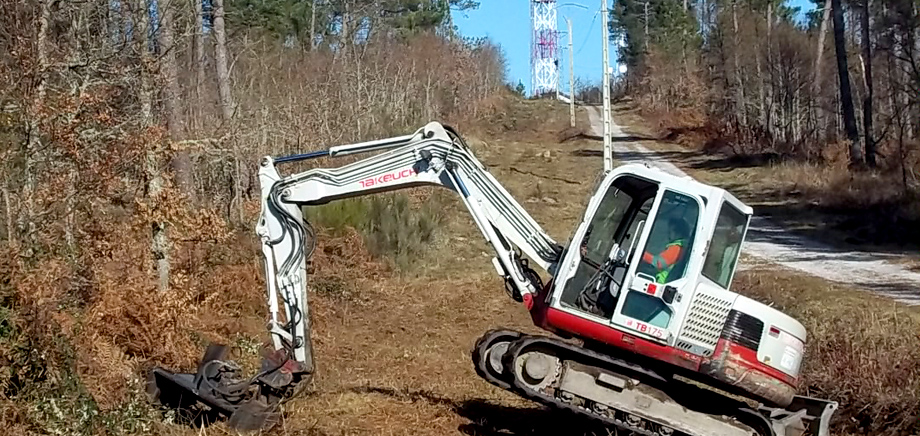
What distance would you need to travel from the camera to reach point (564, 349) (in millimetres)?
9055

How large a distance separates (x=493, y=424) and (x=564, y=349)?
171cm

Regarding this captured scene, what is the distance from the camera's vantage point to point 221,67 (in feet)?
72.3

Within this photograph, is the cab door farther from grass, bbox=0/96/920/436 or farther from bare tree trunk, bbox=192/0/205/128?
bare tree trunk, bbox=192/0/205/128

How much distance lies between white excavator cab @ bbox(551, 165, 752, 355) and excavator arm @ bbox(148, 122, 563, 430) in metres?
0.51

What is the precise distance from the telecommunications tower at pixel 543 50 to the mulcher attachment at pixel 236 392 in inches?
2486

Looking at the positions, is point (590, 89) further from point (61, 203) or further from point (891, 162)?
point (61, 203)

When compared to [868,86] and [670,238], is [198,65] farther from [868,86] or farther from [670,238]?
[868,86]

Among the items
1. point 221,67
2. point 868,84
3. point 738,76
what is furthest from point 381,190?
point 738,76

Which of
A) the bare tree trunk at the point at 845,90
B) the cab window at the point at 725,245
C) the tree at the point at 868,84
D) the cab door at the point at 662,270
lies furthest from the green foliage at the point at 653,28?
the cab door at the point at 662,270

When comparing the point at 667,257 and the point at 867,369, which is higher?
the point at 667,257

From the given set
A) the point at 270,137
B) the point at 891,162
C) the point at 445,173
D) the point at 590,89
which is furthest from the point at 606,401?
the point at 590,89

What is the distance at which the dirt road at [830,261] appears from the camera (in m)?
16.5

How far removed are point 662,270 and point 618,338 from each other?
2.12ft

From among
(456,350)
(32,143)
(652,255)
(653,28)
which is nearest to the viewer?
(652,255)
